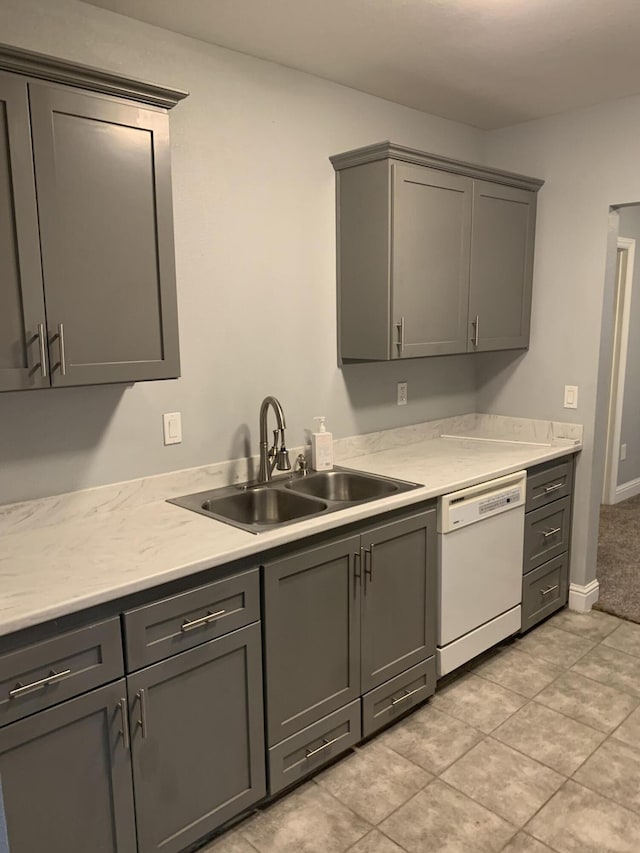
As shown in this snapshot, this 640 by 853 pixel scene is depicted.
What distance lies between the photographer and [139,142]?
6.30ft

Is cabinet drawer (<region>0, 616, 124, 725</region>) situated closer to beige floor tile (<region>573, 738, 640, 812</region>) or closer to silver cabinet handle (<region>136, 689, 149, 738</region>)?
silver cabinet handle (<region>136, 689, 149, 738</region>)

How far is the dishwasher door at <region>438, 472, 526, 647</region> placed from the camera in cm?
265

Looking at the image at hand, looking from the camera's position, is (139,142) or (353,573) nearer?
(139,142)

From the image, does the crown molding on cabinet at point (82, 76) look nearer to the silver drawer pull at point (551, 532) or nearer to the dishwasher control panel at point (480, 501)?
the dishwasher control panel at point (480, 501)

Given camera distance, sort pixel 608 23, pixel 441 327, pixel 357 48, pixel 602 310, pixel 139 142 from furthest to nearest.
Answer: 1. pixel 602 310
2. pixel 441 327
3. pixel 357 48
4. pixel 608 23
5. pixel 139 142

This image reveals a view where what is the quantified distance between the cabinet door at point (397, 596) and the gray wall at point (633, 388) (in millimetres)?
3398

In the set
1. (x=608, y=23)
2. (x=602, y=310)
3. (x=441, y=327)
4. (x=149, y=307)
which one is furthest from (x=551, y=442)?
(x=149, y=307)

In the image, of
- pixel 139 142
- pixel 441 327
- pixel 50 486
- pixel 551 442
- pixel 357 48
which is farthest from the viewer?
pixel 551 442

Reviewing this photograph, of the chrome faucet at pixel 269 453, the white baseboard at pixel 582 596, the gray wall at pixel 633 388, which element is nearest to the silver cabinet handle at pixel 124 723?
the chrome faucet at pixel 269 453

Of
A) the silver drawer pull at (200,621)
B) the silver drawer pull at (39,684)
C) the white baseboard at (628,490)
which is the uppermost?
the silver drawer pull at (200,621)

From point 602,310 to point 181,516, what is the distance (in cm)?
237

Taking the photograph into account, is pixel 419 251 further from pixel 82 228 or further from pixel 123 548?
pixel 123 548

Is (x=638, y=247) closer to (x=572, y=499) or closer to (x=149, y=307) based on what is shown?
(x=572, y=499)

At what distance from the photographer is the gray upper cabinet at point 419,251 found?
2789 millimetres
